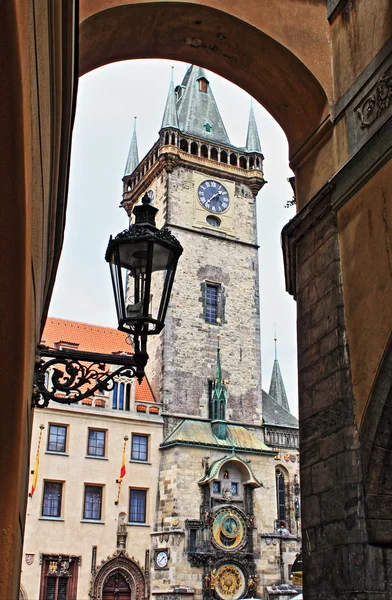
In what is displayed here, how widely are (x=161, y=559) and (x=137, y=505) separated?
235 centimetres

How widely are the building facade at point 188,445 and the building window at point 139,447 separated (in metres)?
0.04

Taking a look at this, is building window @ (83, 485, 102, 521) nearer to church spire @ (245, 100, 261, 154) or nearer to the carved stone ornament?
church spire @ (245, 100, 261, 154)

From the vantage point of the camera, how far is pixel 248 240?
35.9 metres

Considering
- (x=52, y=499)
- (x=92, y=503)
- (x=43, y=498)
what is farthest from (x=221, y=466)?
(x=43, y=498)

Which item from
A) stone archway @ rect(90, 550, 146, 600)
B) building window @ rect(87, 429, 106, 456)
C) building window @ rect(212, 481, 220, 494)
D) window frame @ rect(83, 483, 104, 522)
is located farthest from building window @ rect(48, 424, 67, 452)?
building window @ rect(212, 481, 220, 494)

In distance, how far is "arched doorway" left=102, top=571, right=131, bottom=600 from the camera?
2684 cm

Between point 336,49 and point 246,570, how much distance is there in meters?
25.7

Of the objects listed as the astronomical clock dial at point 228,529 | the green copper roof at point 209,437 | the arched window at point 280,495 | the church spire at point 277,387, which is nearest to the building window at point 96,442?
the green copper roof at point 209,437

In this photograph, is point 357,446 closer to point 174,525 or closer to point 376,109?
point 376,109

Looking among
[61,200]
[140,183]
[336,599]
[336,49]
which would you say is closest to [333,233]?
[336,49]

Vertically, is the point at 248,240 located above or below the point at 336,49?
above

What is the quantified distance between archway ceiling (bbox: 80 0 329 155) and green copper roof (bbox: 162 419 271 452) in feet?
76.8

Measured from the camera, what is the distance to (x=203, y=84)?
41.7 m

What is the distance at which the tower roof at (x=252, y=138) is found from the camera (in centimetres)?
3822
